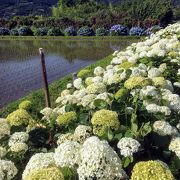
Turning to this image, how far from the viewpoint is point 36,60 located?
1722 cm

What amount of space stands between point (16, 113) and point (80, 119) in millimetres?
518

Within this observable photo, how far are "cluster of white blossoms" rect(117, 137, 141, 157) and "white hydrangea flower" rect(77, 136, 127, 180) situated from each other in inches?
10.6

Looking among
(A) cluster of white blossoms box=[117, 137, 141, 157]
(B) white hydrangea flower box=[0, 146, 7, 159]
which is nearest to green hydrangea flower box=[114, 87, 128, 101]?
(A) cluster of white blossoms box=[117, 137, 141, 157]

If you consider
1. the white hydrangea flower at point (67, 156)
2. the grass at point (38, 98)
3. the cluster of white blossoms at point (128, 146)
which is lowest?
the grass at point (38, 98)

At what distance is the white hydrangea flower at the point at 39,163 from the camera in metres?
2.50

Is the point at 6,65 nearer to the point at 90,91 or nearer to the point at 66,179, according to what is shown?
the point at 90,91

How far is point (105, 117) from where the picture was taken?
2975mm

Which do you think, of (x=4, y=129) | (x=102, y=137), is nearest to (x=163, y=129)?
(x=102, y=137)

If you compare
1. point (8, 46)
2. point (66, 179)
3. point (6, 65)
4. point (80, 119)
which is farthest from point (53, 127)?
point (8, 46)

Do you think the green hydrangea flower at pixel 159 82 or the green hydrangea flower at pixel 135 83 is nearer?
the green hydrangea flower at pixel 135 83

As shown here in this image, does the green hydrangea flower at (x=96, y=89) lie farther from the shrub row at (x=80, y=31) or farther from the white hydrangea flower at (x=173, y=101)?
the shrub row at (x=80, y=31)

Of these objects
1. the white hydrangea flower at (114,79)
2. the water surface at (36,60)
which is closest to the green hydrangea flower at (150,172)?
the white hydrangea flower at (114,79)

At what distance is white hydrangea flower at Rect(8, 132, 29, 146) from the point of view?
10.2 feet

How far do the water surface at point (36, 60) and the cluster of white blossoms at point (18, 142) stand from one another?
663 centimetres
